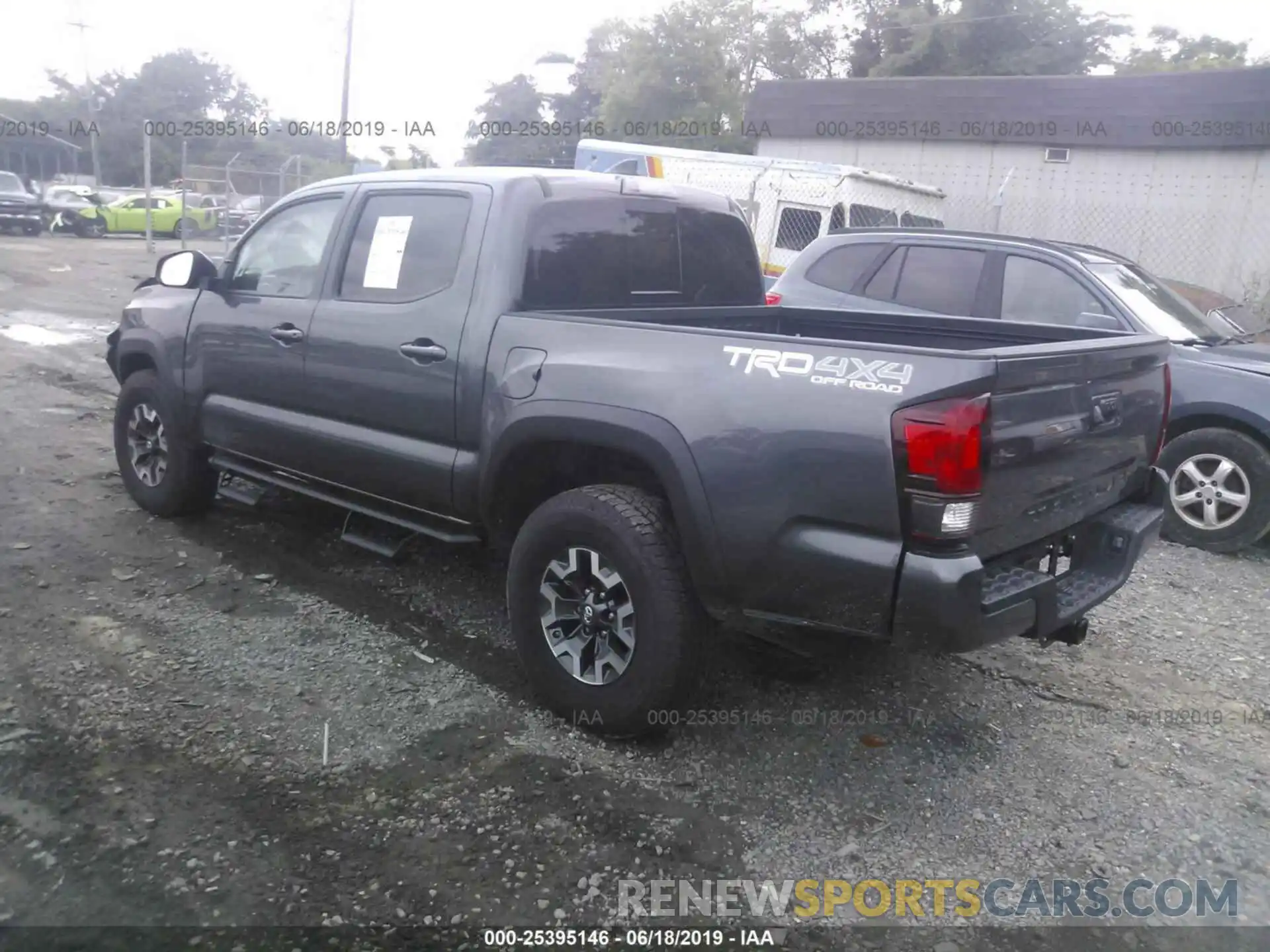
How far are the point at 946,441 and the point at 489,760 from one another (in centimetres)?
184

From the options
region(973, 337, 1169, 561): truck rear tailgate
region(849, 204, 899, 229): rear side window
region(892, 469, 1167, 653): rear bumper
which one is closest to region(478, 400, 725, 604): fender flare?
region(892, 469, 1167, 653): rear bumper

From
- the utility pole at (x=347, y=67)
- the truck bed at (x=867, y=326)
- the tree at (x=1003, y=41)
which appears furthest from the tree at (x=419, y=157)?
the truck bed at (x=867, y=326)

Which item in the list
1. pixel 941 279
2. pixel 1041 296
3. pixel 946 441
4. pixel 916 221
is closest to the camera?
pixel 946 441

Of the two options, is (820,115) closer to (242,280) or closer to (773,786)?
(242,280)

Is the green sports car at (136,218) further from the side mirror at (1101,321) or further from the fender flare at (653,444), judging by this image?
the fender flare at (653,444)

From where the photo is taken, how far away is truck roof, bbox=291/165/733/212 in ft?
13.2

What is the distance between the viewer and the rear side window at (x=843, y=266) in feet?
23.5

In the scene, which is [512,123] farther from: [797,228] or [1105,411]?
[1105,411]

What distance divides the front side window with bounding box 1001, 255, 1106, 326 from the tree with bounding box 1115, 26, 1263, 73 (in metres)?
28.6

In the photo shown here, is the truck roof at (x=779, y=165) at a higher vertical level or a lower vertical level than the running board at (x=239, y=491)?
higher

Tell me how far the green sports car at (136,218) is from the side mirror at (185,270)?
24.1 metres

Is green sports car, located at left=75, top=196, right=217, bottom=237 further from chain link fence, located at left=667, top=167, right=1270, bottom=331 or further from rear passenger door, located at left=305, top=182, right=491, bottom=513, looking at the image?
rear passenger door, located at left=305, top=182, right=491, bottom=513

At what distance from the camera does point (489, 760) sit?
11.3 feet

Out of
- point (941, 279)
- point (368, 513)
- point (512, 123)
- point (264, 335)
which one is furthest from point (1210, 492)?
point (512, 123)
